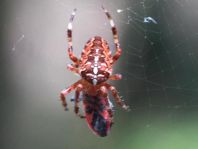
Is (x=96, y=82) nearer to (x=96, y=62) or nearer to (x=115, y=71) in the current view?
(x=96, y=62)

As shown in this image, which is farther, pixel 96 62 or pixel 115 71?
pixel 115 71

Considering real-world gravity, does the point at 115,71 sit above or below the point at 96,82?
above

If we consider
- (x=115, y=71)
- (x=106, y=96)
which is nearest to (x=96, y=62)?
(x=106, y=96)

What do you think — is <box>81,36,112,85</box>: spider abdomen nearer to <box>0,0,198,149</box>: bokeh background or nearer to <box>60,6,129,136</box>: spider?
<box>60,6,129,136</box>: spider

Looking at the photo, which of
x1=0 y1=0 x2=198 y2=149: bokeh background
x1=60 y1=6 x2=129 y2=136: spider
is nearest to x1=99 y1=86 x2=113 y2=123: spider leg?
x1=60 y1=6 x2=129 y2=136: spider

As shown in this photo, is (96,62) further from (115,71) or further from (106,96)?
(115,71)

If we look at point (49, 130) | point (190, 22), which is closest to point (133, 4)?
point (190, 22)

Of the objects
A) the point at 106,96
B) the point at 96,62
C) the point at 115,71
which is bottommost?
the point at 106,96
